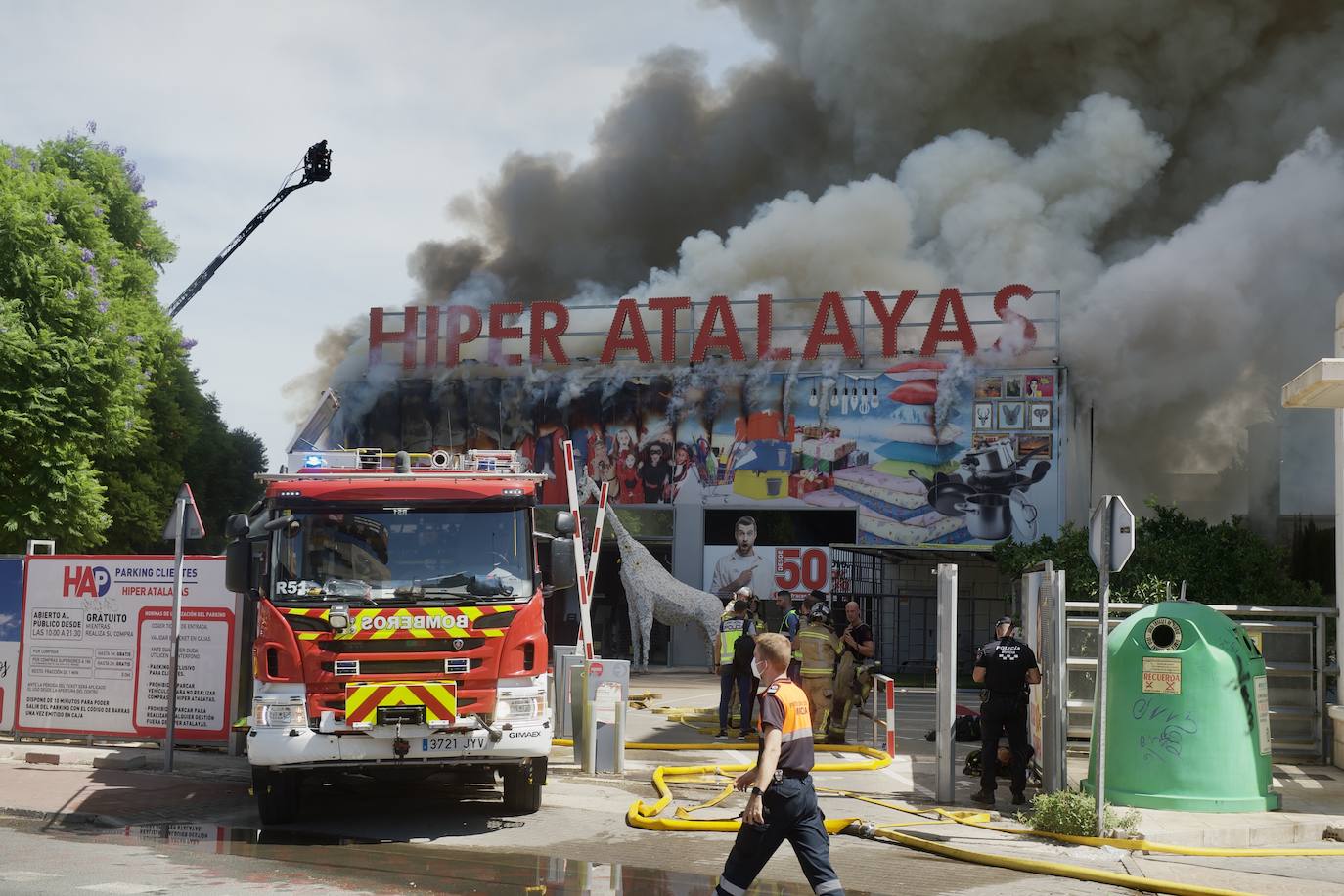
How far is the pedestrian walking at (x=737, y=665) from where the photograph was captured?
15859 mm

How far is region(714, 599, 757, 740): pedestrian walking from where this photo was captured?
1586 cm

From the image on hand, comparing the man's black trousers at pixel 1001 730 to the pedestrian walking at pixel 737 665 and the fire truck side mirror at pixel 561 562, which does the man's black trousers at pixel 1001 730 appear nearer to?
the fire truck side mirror at pixel 561 562

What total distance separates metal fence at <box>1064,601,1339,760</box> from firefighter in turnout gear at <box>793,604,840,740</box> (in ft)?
8.44

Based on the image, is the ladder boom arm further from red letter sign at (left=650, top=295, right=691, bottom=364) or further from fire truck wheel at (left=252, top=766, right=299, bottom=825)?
fire truck wheel at (left=252, top=766, right=299, bottom=825)

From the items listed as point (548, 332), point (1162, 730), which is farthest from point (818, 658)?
point (548, 332)

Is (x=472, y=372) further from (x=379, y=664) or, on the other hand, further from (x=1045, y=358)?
(x=379, y=664)

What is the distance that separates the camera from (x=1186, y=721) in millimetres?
10609

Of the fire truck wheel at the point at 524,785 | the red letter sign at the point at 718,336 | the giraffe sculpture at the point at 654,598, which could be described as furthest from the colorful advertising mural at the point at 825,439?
the fire truck wheel at the point at 524,785

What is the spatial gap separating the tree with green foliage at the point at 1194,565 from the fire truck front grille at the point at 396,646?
16473 mm

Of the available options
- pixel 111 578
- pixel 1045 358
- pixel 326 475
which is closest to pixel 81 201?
pixel 111 578

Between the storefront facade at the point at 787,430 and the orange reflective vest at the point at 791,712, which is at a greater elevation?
the storefront facade at the point at 787,430

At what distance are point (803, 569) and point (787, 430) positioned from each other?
3.75 meters

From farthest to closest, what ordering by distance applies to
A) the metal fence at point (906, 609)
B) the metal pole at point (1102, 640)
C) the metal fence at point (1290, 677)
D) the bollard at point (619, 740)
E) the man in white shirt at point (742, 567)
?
the man in white shirt at point (742, 567)
the metal fence at point (906, 609)
the metal fence at point (1290, 677)
the bollard at point (619, 740)
the metal pole at point (1102, 640)

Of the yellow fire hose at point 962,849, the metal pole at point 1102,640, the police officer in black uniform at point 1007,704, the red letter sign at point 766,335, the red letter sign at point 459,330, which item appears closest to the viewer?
the yellow fire hose at point 962,849
